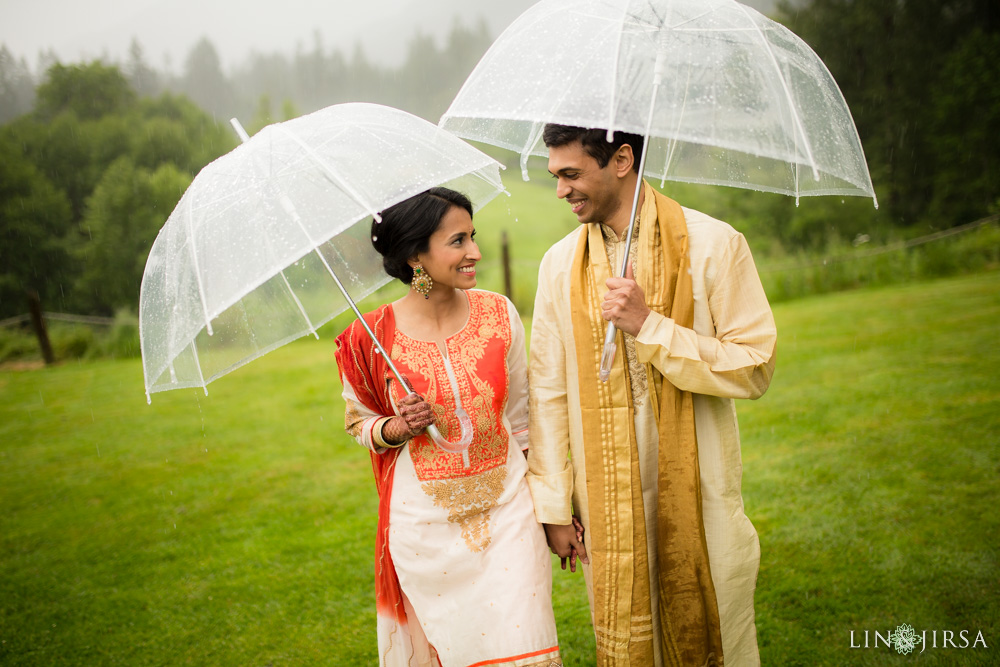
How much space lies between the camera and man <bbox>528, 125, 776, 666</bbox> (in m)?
2.07

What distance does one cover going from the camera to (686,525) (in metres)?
2.14

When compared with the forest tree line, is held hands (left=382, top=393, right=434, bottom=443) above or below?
above

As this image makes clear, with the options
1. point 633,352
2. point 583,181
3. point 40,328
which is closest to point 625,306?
point 633,352

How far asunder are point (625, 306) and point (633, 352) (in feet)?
1.11

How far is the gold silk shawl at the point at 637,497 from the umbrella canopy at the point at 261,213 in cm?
59

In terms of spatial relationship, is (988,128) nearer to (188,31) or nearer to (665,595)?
(665,595)

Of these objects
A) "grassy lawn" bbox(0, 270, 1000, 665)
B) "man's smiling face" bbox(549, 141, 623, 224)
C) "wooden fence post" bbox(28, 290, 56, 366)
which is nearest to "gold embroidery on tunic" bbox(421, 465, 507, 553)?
"man's smiling face" bbox(549, 141, 623, 224)

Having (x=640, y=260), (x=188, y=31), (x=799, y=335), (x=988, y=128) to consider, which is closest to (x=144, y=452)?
(x=640, y=260)

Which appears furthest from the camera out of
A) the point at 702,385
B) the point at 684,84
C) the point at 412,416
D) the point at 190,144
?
the point at 190,144

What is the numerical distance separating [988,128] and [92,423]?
65.3 feet

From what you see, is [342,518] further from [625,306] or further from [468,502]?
[625,306]

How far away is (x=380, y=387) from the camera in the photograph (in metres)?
2.37

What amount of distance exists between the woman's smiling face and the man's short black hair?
16.5 inches

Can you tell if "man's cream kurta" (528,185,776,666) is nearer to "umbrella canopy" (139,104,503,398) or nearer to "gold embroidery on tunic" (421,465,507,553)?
"gold embroidery on tunic" (421,465,507,553)
